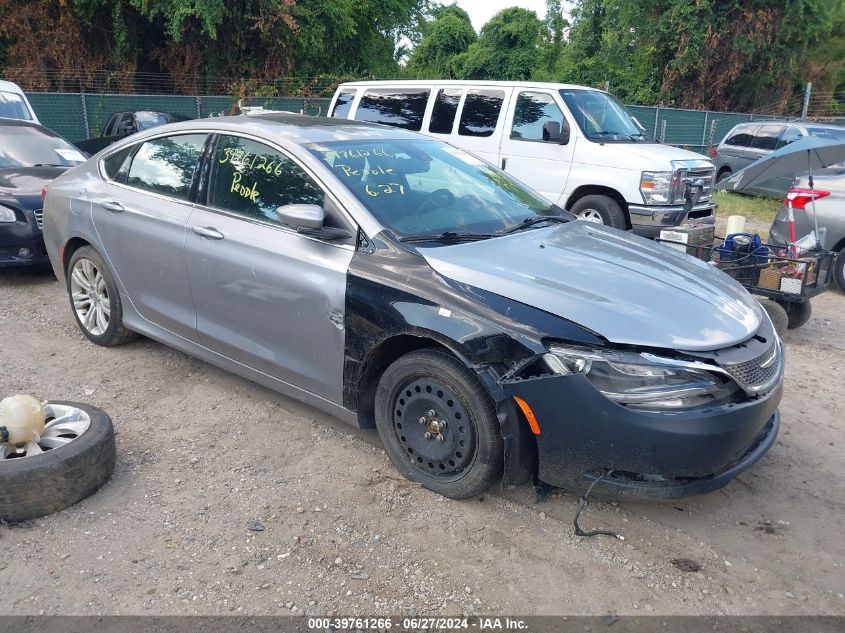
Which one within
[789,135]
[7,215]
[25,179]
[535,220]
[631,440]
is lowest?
[631,440]

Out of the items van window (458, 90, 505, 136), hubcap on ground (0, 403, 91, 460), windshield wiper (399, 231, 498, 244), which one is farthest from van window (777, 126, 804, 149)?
hubcap on ground (0, 403, 91, 460)

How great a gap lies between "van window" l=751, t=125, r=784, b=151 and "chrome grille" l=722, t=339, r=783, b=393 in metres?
13.8

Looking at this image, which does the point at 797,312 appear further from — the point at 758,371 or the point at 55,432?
the point at 55,432

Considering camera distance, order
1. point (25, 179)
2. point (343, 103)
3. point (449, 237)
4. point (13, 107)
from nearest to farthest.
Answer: point (449, 237) → point (25, 179) → point (13, 107) → point (343, 103)

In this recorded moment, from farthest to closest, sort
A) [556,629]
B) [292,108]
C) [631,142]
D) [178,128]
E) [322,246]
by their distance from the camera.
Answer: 1. [292,108]
2. [631,142]
3. [178,128]
4. [322,246]
5. [556,629]

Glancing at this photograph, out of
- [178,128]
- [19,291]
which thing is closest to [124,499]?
[178,128]

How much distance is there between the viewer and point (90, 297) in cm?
544

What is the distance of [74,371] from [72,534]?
2.08 m

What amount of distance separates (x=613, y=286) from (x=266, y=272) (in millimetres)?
1847

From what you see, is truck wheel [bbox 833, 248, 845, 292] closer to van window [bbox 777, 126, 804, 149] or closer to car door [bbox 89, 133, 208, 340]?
car door [bbox 89, 133, 208, 340]

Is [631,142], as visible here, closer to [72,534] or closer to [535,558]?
[535,558]

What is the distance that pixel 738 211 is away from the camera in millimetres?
13398

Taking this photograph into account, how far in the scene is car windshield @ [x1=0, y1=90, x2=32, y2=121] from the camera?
9.20 metres

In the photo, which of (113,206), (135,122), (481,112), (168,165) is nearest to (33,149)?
(113,206)
